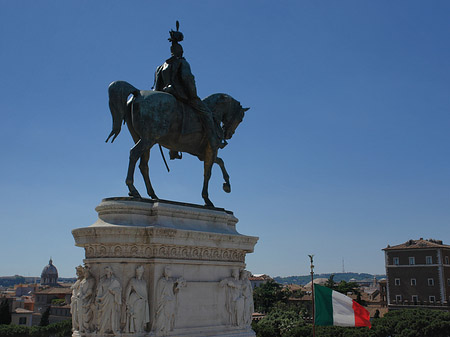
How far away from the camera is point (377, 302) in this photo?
92.5 metres

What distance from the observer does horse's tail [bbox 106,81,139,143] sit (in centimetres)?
1000

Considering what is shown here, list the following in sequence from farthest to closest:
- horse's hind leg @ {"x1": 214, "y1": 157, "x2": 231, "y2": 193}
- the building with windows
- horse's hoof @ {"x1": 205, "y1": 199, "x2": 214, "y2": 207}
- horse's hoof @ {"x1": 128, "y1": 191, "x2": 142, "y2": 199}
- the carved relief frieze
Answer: the building with windows
horse's hind leg @ {"x1": 214, "y1": 157, "x2": 231, "y2": 193}
horse's hoof @ {"x1": 205, "y1": 199, "x2": 214, "y2": 207}
horse's hoof @ {"x1": 128, "y1": 191, "x2": 142, "y2": 199}
the carved relief frieze

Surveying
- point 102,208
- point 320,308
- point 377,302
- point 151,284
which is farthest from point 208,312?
point 377,302

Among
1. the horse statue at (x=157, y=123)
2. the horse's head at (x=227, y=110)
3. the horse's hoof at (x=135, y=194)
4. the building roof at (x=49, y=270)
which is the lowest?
the building roof at (x=49, y=270)

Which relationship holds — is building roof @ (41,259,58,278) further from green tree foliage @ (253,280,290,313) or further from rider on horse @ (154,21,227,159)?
rider on horse @ (154,21,227,159)

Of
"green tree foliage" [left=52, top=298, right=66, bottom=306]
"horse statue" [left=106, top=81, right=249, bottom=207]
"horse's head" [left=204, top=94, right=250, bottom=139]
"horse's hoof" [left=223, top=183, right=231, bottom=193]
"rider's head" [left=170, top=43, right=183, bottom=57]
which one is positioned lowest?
"green tree foliage" [left=52, top=298, right=66, bottom=306]

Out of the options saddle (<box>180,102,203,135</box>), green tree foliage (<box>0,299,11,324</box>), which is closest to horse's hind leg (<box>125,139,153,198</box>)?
saddle (<box>180,102,203,135</box>)

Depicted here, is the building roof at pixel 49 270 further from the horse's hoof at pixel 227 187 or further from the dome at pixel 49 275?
the horse's hoof at pixel 227 187

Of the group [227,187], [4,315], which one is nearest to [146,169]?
[227,187]

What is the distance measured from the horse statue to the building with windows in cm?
6553

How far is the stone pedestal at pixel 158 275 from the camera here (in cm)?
840

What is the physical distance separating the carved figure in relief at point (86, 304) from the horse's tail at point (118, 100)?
3.22 metres

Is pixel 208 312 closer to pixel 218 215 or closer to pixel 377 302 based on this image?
pixel 218 215

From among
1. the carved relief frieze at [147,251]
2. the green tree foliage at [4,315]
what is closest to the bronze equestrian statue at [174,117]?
the carved relief frieze at [147,251]
